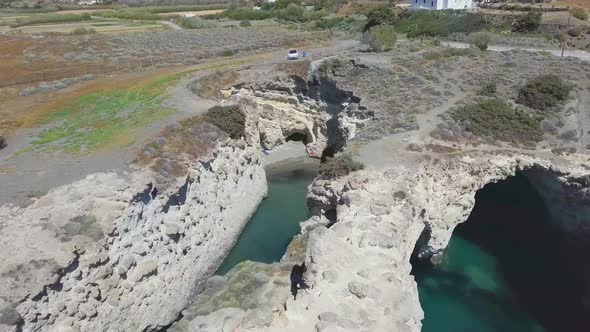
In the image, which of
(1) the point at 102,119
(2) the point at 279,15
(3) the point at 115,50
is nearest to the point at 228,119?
(1) the point at 102,119

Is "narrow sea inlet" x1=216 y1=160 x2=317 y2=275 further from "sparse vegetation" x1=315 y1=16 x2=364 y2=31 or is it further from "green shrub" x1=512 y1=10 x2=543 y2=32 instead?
"green shrub" x1=512 y1=10 x2=543 y2=32

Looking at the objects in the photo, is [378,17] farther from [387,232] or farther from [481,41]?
[387,232]

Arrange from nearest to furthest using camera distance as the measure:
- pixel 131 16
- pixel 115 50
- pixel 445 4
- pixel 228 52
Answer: pixel 228 52 → pixel 115 50 → pixel 445 4 → pixel 131 16

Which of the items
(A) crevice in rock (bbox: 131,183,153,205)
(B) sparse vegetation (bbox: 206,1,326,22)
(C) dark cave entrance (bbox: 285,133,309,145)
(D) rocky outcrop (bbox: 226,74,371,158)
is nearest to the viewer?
(A) crevice in rock (bbox: 131,183,153,205)

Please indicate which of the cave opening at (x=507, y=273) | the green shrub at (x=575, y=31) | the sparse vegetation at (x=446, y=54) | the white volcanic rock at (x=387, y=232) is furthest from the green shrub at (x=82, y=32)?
the green shrub at (x=575, y=31)

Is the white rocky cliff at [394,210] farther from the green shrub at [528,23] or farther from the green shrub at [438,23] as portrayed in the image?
the green shrub at [528,23]

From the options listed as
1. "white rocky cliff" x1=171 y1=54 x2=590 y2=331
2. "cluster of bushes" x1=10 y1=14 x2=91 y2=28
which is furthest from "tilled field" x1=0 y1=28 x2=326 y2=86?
"white rocky cliff" x1=171 y1=54 x2=590 y2=331
